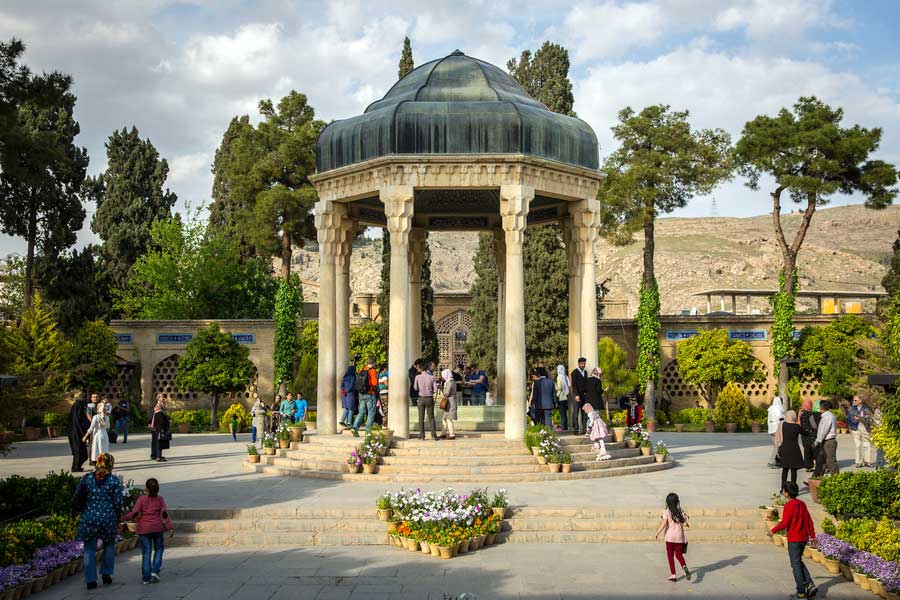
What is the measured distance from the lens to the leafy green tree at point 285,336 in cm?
3538

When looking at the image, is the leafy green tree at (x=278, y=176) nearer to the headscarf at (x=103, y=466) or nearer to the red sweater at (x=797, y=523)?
the headscarf at (x=103, y=466)

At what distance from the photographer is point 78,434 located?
1828cm

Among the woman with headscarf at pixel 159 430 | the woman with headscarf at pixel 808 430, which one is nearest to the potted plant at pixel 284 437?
the woman with headscarf at pixel 159 430

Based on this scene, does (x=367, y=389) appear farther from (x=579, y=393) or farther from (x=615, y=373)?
(x=615, y=373)

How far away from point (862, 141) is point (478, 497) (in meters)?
30.4

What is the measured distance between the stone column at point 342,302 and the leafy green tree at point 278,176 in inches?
816

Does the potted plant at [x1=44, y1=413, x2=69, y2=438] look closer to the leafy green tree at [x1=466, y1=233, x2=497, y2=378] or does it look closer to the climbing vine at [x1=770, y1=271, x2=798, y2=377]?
the leafy green tree at [x1=466, y1=233, x2=497, y2=378]

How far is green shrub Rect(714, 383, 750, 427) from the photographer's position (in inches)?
1321

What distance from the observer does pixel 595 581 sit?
32.9 ft

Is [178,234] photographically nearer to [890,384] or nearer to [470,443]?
[470,443]

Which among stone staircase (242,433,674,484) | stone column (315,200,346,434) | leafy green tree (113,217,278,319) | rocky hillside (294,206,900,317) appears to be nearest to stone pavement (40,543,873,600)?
stone staircase (242,433,674,484)

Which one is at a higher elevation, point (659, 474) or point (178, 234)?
point (178, 234)

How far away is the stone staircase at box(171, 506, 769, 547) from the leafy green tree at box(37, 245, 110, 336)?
24988 mm

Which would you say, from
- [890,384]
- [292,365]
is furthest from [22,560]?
[292,365]
